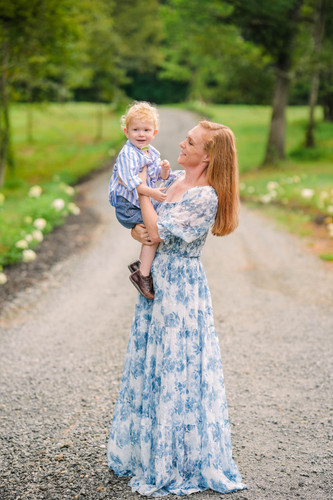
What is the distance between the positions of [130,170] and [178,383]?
4.26ft

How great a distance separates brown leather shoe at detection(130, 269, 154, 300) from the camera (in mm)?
3174

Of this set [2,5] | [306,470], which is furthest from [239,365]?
[2,5]

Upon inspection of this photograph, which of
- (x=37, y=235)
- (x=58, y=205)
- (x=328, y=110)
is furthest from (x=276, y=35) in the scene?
(x=328, y=110)

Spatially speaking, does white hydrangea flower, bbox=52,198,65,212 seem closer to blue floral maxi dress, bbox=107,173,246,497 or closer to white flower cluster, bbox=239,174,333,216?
white flower cluster, bbox=239,174,333,216

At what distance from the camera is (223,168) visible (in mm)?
2957

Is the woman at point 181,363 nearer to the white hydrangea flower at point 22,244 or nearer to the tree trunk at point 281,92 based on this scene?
the white hydrangea flower at point 22,244

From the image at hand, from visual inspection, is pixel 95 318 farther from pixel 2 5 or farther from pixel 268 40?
pixel 268 40

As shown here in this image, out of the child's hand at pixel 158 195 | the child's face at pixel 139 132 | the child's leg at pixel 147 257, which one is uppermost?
the child's face at pixel 139 132

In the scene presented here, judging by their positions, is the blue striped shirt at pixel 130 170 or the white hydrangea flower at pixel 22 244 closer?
the blue striped shirt at pixel 130 170

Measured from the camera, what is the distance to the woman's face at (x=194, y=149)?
9.77ft

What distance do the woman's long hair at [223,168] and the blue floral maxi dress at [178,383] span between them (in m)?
0.10

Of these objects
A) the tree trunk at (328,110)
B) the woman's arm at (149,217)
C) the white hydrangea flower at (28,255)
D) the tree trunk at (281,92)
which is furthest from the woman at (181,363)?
the tree trunk at (328,110)

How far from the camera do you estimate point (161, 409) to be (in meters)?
3.12

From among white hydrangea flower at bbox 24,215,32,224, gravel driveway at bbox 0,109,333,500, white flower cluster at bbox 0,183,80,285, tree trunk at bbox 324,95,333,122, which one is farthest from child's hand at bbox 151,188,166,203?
tree trunk at bbox 324,95,333,122
